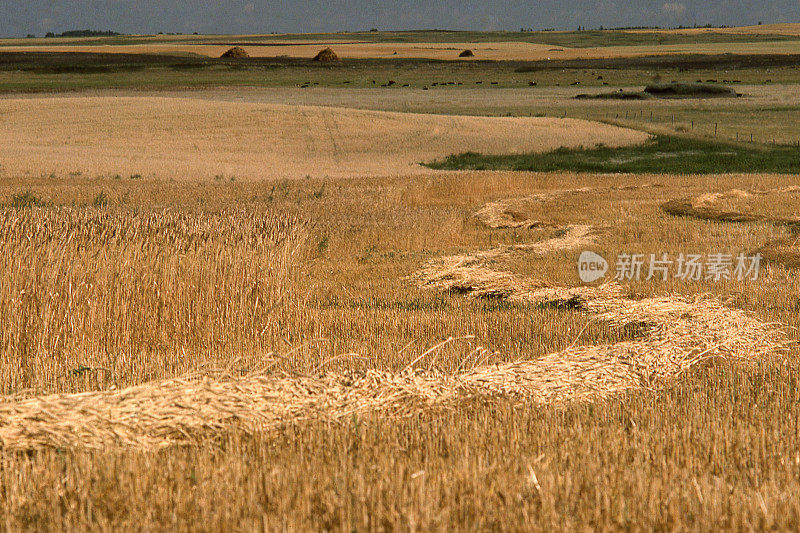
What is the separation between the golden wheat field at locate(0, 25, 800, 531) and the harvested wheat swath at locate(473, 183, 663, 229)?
175 millimetres

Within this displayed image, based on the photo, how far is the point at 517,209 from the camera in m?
21.8

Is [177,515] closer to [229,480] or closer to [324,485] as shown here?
[229,480]

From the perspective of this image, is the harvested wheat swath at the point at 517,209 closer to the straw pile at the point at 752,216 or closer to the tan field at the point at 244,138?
the straw pile at the point at 752,216

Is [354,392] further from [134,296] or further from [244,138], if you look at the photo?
[244,138]

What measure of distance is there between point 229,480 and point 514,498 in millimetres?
1665

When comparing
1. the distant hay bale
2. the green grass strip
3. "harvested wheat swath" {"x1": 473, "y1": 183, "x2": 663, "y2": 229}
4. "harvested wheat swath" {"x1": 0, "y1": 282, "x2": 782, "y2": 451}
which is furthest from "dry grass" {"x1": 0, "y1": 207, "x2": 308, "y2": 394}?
the distant hay bale

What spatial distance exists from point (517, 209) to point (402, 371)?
15175 millimetres

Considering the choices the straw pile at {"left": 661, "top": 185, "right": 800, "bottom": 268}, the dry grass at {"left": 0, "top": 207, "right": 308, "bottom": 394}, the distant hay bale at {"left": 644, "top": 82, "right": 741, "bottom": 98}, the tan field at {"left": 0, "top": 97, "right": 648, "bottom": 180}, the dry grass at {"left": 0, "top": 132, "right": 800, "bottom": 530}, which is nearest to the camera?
the dry grass at {"left": 0, "top": 132, "right": 800, "bottom": 530}

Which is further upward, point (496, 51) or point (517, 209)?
point (496, 51)

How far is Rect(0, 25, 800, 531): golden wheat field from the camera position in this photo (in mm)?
4750

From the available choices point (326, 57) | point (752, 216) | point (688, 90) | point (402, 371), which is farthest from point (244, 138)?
point (326, 57)

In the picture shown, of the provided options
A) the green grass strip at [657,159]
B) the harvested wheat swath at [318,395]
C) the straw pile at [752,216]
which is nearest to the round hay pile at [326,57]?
the green grass strip at [657,159]

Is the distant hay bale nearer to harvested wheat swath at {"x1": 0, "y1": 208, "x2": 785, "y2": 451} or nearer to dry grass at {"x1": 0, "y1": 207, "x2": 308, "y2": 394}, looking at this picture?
dry grass at {"x1": 0, "y1": 207, "x2": 308, "y2": 394}

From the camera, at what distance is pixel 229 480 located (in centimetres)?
500
